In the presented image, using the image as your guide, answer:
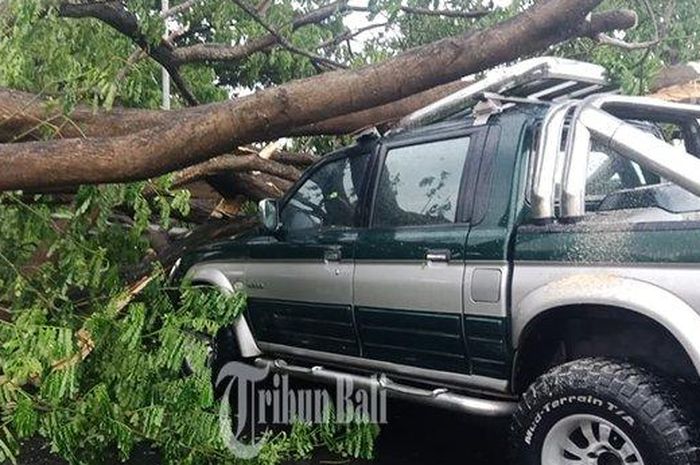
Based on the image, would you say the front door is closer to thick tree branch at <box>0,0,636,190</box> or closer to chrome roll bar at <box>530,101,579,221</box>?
thick tree branch at <box>0,0,636,190</box>

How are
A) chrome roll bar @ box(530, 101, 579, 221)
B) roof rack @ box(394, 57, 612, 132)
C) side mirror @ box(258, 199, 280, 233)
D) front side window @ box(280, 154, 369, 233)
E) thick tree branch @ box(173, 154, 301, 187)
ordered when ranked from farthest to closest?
1. thick tree branch @ box(173, 154, 301, 187)
2. side mirror @ box(258, 199, 280, 233)
3. front side window @ box(280, 154, 369, 233)
4. roof rack @ box(394, 57, 612, 132)
5. chrome roll bar @ box(530, 101, 579, 221)

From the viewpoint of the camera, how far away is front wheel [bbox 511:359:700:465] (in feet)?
8.43

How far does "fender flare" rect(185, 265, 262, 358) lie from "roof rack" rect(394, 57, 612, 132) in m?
1.60

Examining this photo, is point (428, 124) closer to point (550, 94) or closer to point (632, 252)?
point (550, 94)

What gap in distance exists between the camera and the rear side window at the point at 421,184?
3.58 m

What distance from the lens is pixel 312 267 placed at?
4164 millimetres

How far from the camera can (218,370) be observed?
4.78 meters

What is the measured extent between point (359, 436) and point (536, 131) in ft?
5.76

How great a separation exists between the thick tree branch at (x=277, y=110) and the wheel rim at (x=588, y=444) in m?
1.78

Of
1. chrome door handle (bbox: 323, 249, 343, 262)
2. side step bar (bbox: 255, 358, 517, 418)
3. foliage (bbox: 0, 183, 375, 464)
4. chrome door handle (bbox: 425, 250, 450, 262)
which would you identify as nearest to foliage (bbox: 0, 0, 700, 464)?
foliage (bbox: 0, 183, 375, 464)

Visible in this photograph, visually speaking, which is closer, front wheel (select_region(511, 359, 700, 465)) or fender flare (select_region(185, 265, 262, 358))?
front wheel (select_region(511, 359, 700, 465))

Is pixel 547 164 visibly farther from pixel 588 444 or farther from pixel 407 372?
pixel 407 372

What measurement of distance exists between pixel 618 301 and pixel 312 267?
1.94 meters

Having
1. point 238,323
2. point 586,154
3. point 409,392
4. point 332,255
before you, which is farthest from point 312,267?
point 586,154
